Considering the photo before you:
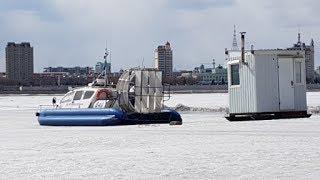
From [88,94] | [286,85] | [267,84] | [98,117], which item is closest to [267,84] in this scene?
[267,84]

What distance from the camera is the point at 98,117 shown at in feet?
72.9

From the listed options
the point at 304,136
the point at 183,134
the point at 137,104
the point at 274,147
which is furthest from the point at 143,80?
the point at 274,147

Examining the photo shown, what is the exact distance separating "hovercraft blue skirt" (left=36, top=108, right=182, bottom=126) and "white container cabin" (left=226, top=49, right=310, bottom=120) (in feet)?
8.75

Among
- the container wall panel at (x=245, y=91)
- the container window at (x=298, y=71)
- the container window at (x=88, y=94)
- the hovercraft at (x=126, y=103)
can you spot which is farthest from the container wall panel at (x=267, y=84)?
the container window at (x=88, y=94)

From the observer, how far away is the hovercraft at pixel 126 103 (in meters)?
22.7

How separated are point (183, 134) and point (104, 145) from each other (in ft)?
10.9

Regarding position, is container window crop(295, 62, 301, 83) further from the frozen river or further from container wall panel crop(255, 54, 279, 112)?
the frozen river

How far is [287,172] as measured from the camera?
9.20 metres

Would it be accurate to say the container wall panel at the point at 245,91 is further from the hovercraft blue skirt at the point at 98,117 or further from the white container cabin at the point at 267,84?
the hovercraft blue skirt at the point at 98,117

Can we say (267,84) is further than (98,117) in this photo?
Yes

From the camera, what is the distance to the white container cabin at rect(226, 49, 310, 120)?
23.2m

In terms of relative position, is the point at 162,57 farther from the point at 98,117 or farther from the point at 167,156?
the point at 167,156

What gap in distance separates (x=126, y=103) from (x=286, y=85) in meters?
6.01

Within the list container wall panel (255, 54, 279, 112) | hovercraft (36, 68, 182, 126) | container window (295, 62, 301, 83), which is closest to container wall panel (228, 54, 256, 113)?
container wall panel (255, 54, 279, 112)
